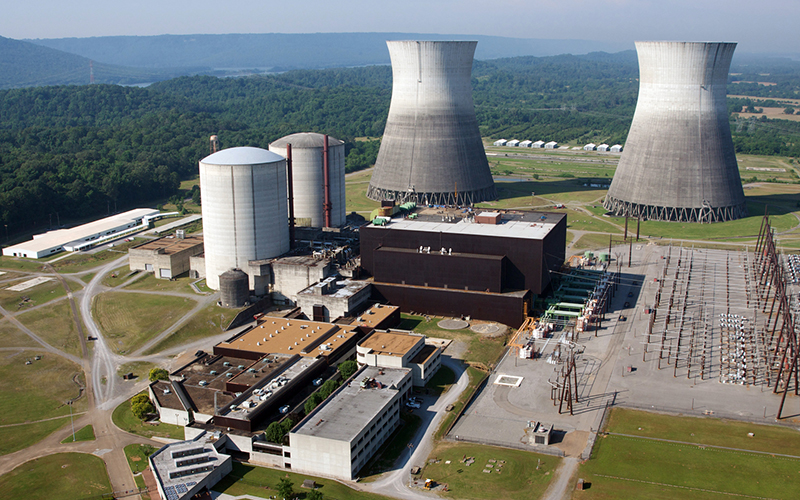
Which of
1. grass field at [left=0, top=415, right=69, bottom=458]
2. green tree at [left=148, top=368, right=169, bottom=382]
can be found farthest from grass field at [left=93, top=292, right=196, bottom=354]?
grass field at [left=0, top=415, right=69, bottom=458]

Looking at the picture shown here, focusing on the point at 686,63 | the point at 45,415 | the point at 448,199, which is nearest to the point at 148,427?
the point at 45,415

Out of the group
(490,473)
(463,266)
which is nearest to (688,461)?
(490,473)

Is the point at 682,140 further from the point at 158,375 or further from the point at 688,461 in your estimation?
the point at 158,375

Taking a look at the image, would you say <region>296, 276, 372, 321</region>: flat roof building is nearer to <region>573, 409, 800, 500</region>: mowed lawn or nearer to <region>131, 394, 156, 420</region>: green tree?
<region>131, 394, 156, 420</region>: green tree

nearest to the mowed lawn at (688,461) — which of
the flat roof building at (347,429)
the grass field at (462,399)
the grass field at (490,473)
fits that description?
the grass field at (490,473)

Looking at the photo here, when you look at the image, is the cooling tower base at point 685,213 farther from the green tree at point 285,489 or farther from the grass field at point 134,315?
the green tree at point 285,489

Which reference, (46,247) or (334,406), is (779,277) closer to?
(334,406)
